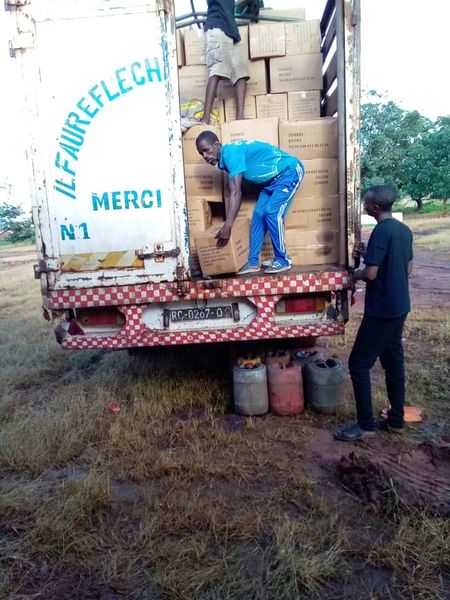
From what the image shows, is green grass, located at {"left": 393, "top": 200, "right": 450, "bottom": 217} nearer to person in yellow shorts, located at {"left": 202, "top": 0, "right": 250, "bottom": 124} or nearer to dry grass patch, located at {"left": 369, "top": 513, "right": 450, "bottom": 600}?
person in yellow shorts, located at {"left": 202, "top": 0, "right": 250, "bottom": 124}

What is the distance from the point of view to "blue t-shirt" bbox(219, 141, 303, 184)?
3.57 meters

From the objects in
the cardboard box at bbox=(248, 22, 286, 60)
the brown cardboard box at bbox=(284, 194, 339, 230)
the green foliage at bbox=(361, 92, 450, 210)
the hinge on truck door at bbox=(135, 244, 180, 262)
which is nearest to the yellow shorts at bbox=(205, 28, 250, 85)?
the cardboard box at bbox=(248, 22, 286, 60)

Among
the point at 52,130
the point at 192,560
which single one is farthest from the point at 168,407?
the point at 52,130

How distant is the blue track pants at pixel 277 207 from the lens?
143 inches

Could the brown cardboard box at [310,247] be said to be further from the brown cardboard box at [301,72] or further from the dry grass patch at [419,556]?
the dry grass patch at [419,556]

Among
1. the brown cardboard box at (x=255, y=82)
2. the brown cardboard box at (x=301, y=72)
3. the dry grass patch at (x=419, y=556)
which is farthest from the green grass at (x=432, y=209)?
the dry grass patch at (x=419, y=556)

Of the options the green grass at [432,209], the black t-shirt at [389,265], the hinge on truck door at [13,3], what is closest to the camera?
the black t-shirt at [389,265]

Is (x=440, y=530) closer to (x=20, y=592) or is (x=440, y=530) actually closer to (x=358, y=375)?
(x=358, y=375)

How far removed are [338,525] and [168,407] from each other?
1913mm

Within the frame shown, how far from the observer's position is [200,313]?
3664 millimetres

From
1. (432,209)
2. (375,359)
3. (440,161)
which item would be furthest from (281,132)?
(432,209)

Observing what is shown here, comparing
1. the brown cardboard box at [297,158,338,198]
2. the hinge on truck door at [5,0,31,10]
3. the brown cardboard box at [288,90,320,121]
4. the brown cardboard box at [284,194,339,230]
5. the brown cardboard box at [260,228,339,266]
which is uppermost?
the hinge on truck door at [5,0,31,10]

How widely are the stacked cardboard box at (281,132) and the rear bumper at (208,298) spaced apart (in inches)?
7.3

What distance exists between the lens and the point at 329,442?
3.37 meters
